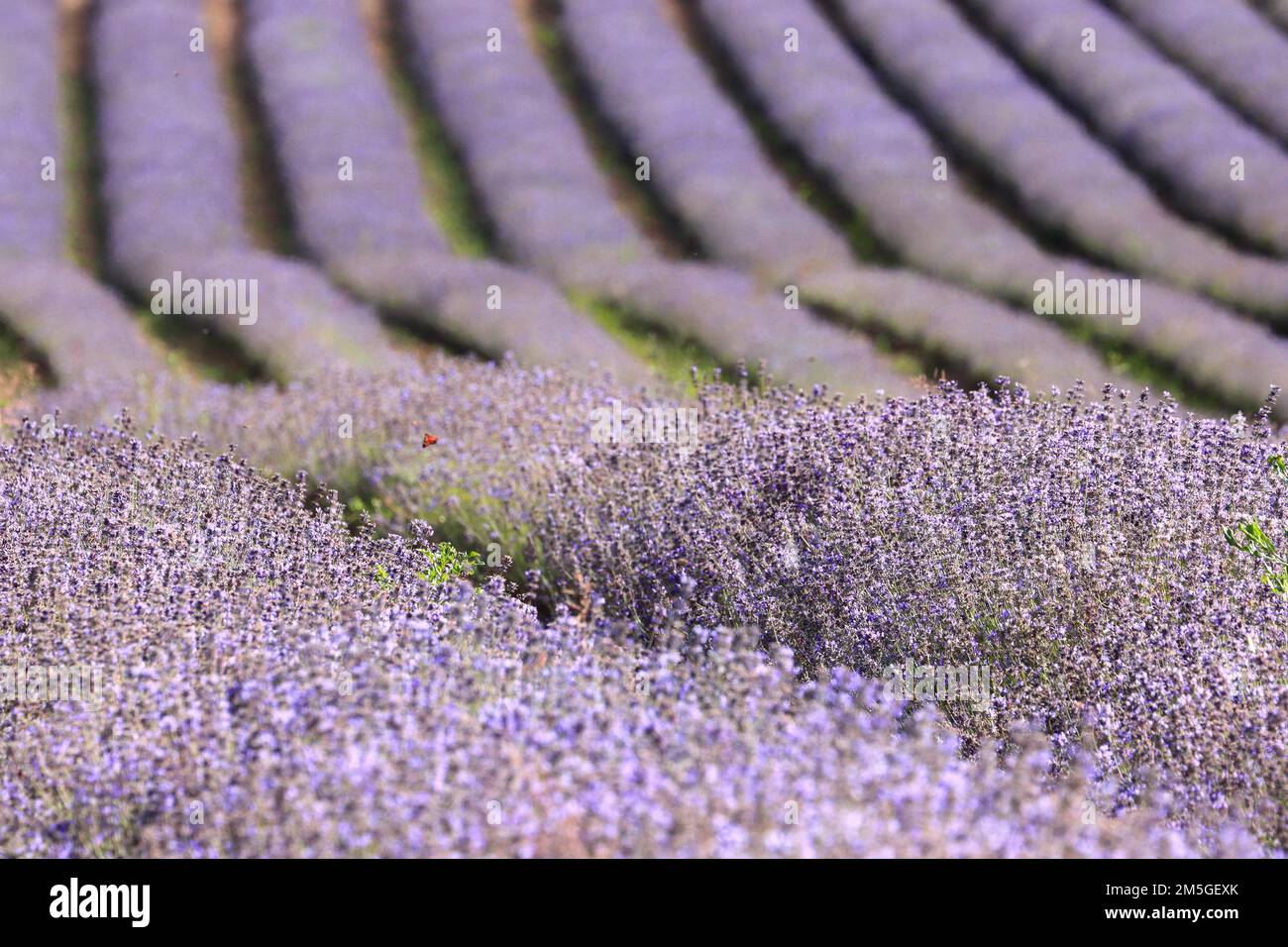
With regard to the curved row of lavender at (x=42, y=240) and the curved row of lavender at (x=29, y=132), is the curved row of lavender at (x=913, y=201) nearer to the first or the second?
the curved row of lavender at (x=42, y=240)

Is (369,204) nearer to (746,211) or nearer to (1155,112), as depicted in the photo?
(746,211)

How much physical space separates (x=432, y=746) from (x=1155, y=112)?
10112 mm

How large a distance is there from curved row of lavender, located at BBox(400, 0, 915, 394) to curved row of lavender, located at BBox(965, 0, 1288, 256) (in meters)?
3.10

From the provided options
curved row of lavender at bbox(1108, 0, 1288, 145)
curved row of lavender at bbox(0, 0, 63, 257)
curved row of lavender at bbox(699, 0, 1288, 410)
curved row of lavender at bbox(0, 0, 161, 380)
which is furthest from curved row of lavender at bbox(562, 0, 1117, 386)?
curved row of lavender at bbox(0, 0, 63, 257)

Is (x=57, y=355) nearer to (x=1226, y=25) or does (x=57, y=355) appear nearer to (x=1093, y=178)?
(x=1093, y=178)

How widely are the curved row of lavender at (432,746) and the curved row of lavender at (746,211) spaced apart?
15.4 ft

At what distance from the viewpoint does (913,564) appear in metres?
4.02

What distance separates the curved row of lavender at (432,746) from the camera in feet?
8.02

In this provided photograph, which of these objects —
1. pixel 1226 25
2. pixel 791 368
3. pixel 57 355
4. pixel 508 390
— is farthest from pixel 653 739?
pixel 1226 25

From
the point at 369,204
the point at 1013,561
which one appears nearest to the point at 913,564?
the point at 1013,561

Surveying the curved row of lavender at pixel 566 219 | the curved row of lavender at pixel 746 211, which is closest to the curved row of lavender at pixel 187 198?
the curved row of lavender at pixel 566 219

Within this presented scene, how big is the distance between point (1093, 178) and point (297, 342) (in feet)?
19.1

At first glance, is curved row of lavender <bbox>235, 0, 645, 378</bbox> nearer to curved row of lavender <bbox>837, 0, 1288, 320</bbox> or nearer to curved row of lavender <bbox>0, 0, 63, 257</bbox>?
curved row of lavender <bbox>0, 0, 63, 257</bbox>

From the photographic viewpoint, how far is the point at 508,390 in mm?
6777
